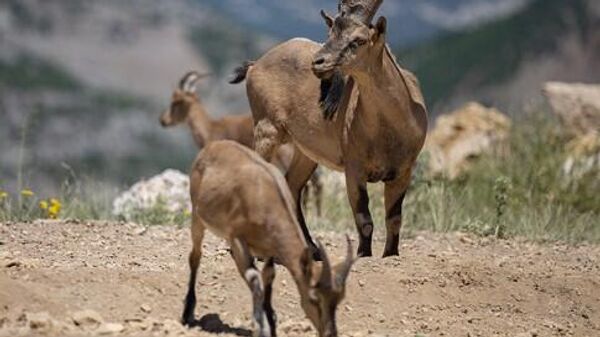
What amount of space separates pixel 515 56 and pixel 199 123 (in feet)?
116

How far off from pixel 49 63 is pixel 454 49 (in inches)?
1589

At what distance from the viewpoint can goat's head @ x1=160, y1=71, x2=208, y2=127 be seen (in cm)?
2622

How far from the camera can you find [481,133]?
2097 centimetres

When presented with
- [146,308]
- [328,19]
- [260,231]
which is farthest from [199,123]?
[260,231]

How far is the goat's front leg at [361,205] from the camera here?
11578 mm

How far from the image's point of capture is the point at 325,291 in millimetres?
8422

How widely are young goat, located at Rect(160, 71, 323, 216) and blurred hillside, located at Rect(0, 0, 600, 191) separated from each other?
1.96 m

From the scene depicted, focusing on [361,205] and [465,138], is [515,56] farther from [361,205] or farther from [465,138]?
[361,205]

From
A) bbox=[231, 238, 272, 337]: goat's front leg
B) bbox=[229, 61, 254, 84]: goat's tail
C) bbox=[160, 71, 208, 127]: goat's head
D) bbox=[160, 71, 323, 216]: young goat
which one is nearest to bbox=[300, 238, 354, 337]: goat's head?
bbox=[231, 238, 272, 337]: goat's front leg

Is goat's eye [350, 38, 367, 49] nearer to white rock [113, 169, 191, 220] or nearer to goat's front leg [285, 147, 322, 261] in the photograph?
goat's front leg [285, 147, 322, 261]

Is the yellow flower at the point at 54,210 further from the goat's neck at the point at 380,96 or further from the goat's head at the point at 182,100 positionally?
the goat's head at the point at 182,100

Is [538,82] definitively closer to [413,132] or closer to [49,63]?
[413,132]

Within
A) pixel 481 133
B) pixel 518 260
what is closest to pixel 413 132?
pixel 518 260

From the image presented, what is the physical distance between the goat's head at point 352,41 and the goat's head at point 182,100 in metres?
14.9
